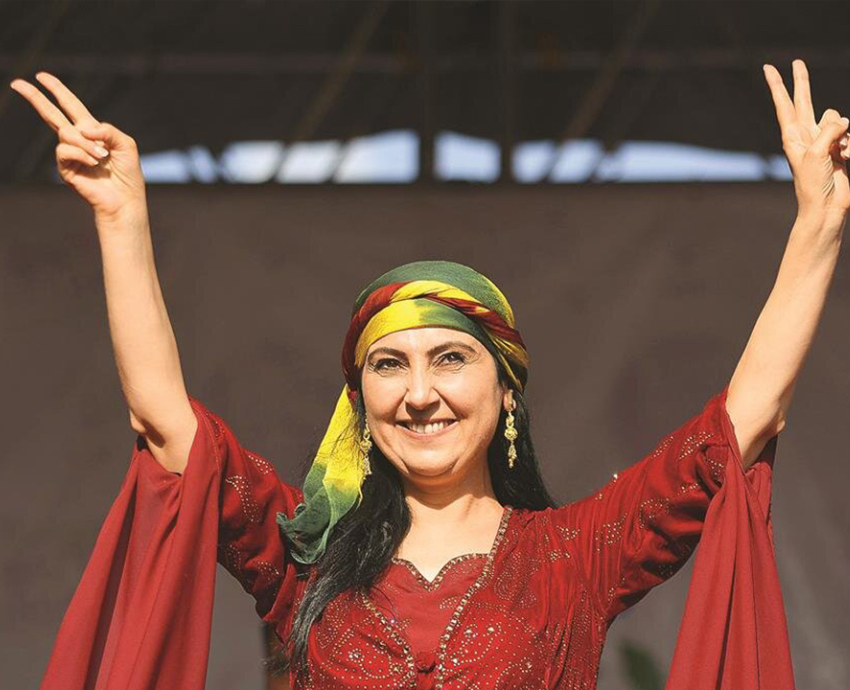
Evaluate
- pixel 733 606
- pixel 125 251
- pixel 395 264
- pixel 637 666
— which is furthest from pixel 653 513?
pixel 395 264

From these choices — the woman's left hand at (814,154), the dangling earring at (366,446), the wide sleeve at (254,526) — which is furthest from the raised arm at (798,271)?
the wide sleeve at (254,526)

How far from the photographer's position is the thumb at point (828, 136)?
8.35 ft

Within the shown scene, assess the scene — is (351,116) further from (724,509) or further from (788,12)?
(724,509)

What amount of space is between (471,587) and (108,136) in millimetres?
836

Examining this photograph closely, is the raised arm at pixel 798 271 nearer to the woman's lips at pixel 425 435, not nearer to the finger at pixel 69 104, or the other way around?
the woman's lips at pixel 425 435

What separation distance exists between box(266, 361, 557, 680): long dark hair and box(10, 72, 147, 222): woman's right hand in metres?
0.52

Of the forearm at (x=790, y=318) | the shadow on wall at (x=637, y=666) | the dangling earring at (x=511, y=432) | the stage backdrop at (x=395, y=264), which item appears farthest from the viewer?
the stage backdrop at (x=395, y=264)

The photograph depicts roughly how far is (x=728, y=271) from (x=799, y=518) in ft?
2.13

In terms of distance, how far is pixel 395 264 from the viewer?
4.73m

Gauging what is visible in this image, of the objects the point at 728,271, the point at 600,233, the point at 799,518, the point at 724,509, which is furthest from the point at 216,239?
the point at 724,509

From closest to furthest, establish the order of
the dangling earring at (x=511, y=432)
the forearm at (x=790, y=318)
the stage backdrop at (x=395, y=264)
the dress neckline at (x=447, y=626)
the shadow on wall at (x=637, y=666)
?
the forearm at (x=790, y=318) → the dress neckline at (x=447, y=626) → the dangling earring at (x=511, y=432) → the shadow on wall at (x=637, y=666) → the stage backdrop at (x=395, y=264)

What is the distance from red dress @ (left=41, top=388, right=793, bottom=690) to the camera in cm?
259

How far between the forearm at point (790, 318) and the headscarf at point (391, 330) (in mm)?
431

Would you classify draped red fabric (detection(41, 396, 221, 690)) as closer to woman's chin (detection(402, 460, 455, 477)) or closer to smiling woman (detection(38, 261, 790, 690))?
smiling woman (detection(38, 261, 790, 690))
